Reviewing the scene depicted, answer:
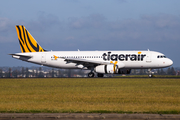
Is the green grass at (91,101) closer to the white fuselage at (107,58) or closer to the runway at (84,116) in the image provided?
the runway at (84,116)

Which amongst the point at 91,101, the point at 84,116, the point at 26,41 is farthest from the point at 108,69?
the point at 84,116

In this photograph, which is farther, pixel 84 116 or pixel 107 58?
pixel 107 58

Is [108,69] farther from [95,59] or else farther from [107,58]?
[95,59]

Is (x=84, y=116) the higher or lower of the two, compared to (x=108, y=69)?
lower

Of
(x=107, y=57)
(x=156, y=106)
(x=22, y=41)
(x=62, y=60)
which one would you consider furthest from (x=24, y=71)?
(x=156, y=106)

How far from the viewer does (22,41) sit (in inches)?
2191

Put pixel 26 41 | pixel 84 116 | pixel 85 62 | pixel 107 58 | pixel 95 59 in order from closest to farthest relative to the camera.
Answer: pixel 84 116, pixel 85 62, pixel 107 58, pixel 95 59, pixel 26 41

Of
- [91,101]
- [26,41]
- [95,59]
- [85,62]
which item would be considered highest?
[26,41]

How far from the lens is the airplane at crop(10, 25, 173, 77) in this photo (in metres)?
48.3

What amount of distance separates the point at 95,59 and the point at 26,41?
1394cm

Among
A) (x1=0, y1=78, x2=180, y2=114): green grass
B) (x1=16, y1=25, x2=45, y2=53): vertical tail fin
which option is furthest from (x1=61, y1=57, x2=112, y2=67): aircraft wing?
→ (x1=0, y1=78, x2=180, y2=114): green grass

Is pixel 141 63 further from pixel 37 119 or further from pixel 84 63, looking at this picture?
pixel 37 119

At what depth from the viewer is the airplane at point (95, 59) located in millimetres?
48312

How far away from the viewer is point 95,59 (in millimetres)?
50500
